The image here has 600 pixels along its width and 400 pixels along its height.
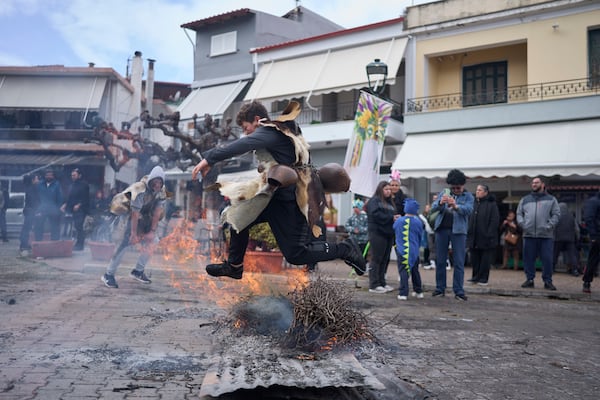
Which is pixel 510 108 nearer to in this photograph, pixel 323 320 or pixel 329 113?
pixel 329 113

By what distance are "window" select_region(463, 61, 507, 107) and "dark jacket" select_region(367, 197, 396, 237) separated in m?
10.4

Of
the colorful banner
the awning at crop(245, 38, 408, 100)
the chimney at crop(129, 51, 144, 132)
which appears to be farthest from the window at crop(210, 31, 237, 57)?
the colorful banner

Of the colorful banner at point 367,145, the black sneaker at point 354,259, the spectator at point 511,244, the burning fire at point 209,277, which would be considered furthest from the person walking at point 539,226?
the black sneaker at point 354,259

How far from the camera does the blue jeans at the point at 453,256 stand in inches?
335

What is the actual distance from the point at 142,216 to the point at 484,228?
6149 millimetres

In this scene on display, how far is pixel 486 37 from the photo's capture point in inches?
674

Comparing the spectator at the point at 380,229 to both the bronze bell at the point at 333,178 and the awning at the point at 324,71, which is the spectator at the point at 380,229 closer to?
the bronze bell at the point at 333,178

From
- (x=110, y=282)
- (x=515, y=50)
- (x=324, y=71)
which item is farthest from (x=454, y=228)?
(x=324, y=71)

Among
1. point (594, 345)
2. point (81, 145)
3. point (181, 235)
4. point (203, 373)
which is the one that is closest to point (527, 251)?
point (594, 345)

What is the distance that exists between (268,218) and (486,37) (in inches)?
600

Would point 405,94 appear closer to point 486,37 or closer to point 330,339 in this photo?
point 486,37

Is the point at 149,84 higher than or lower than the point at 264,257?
higher

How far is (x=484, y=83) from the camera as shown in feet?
58.8

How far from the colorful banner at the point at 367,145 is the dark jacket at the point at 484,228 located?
2188 mm
